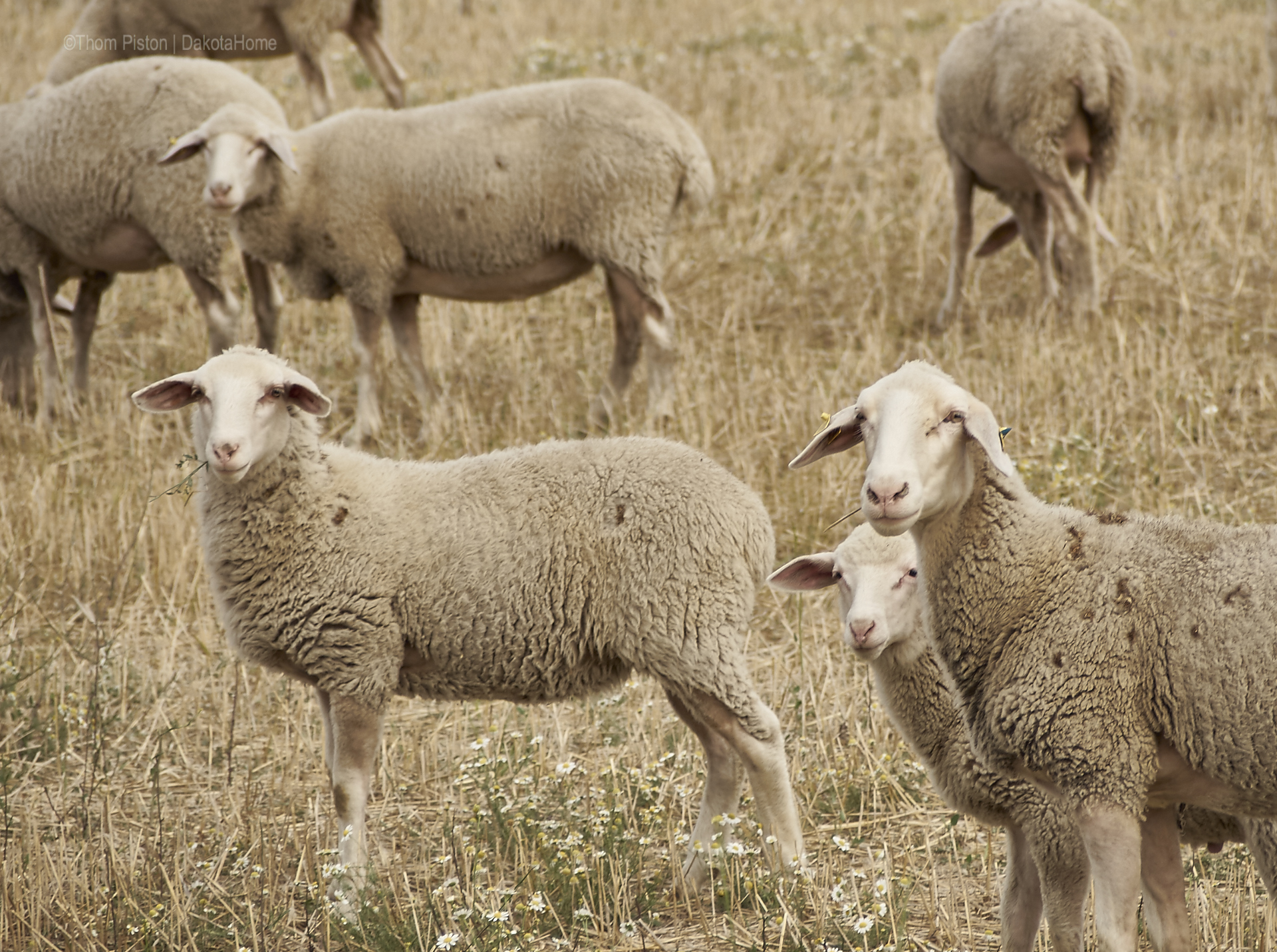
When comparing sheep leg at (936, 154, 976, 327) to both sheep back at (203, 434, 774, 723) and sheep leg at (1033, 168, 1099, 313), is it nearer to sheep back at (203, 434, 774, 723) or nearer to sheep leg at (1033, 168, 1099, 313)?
sheep leg at (1033, 168, 1099, 313)

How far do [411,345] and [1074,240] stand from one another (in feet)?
12.7

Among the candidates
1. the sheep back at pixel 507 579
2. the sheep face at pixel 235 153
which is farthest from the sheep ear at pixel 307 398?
the sheep face at pixel 235 153

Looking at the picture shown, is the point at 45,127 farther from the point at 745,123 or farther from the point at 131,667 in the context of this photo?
the point at 745,123

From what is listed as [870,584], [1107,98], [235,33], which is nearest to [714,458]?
[870,584]

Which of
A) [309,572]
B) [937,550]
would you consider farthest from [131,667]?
[937,550]

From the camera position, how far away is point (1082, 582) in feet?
10.0

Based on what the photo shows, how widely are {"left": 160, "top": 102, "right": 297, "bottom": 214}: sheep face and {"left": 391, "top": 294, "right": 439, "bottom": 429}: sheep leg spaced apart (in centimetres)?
101

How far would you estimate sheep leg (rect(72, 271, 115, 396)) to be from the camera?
8422 millimetres

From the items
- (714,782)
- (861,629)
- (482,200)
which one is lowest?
(714,782)

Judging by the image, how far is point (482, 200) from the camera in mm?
7172

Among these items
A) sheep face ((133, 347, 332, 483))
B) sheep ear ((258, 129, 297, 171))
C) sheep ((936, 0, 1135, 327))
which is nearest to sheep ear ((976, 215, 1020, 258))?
sheep ((936, 0, 1135, 327))

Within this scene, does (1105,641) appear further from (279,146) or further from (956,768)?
(279,146)

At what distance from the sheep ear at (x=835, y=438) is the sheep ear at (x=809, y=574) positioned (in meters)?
0.69

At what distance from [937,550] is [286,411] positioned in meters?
2.06
